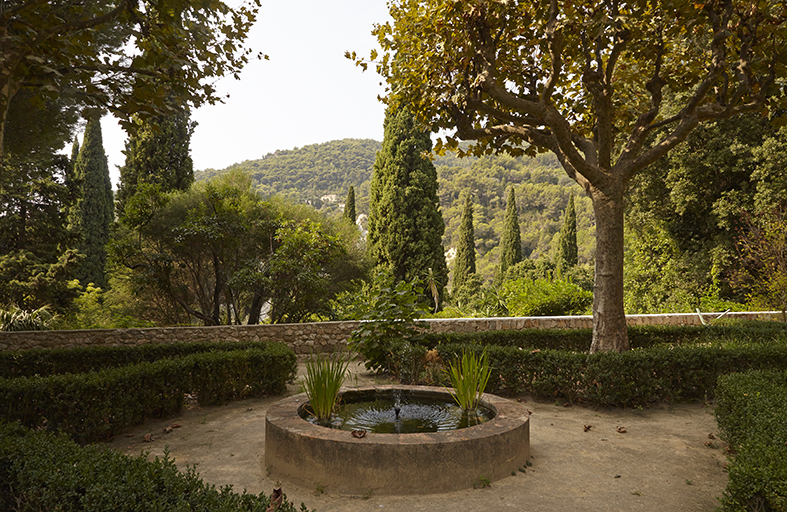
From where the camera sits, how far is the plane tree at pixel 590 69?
6.59 m

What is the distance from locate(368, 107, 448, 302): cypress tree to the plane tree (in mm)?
10370

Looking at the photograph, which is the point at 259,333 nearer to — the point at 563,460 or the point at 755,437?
the point at 563,460

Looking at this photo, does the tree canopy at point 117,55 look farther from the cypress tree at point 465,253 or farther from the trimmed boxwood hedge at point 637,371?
the cypress tree at point 465,253

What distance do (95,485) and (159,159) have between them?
16599mm

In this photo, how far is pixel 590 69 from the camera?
7.25 meters

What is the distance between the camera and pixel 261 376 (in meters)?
6.49

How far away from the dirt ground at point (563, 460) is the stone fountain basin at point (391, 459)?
0.08m

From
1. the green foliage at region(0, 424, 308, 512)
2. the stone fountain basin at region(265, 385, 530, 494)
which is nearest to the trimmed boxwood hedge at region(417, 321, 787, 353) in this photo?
the stone fountain basin at region(265, 385, 530, 494)

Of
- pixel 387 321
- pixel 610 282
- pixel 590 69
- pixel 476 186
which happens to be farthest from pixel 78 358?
pixel 476 186

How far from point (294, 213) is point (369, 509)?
1274 cm

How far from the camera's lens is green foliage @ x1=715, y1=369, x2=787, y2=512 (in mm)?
2230

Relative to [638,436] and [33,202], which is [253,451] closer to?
[638,436]

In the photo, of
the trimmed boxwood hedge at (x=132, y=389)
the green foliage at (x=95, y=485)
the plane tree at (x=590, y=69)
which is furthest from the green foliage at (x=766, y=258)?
the green foliage at (x=95, y=485)

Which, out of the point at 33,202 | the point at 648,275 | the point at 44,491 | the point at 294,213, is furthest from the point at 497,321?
the point at 33,202
